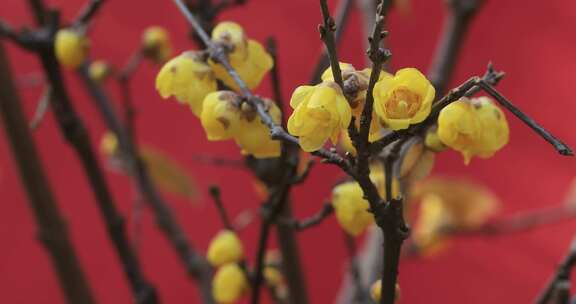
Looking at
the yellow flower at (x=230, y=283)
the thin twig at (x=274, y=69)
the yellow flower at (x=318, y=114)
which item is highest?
the thin twig at (x=274, y=69)

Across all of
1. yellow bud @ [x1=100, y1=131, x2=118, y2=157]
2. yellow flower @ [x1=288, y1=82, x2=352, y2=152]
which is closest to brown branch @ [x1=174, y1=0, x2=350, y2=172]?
yellow flower @ [x1=288, y1=82, x2=352, y2=152]

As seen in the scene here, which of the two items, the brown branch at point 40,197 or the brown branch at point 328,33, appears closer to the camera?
the brown branch at point 328,33

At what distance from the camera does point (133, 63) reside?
25.9 inches

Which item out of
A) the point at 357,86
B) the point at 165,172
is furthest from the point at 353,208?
the point at 165,172

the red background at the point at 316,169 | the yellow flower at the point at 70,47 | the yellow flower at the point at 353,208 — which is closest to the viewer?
the yellow flower at the point at 353,208

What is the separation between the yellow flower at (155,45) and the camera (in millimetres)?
676

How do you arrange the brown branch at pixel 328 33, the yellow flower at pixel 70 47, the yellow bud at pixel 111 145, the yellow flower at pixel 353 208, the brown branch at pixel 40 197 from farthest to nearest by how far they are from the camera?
the yellow bud at pixel 111 145
the brown branch at pixel 40 197
the yellow flower at pixel 70 47
the yellow flower at pixel 353 208
the brown branch at pixel 328 33

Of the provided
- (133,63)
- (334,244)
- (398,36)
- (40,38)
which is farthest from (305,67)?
(40,38)

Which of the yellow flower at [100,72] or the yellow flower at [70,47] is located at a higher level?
the yellow flower at [100,72]

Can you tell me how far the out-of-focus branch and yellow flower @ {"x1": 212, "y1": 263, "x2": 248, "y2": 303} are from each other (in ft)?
0.94

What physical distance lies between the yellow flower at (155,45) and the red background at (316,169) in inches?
25.1

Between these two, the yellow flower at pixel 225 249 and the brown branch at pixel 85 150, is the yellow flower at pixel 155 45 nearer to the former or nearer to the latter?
the brown branch at pixel 85 150

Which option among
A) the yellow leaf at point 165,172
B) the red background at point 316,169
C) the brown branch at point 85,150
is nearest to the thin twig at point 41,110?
the brown branch at point 85,150

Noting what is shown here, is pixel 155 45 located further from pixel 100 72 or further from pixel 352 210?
pixel 352 210
